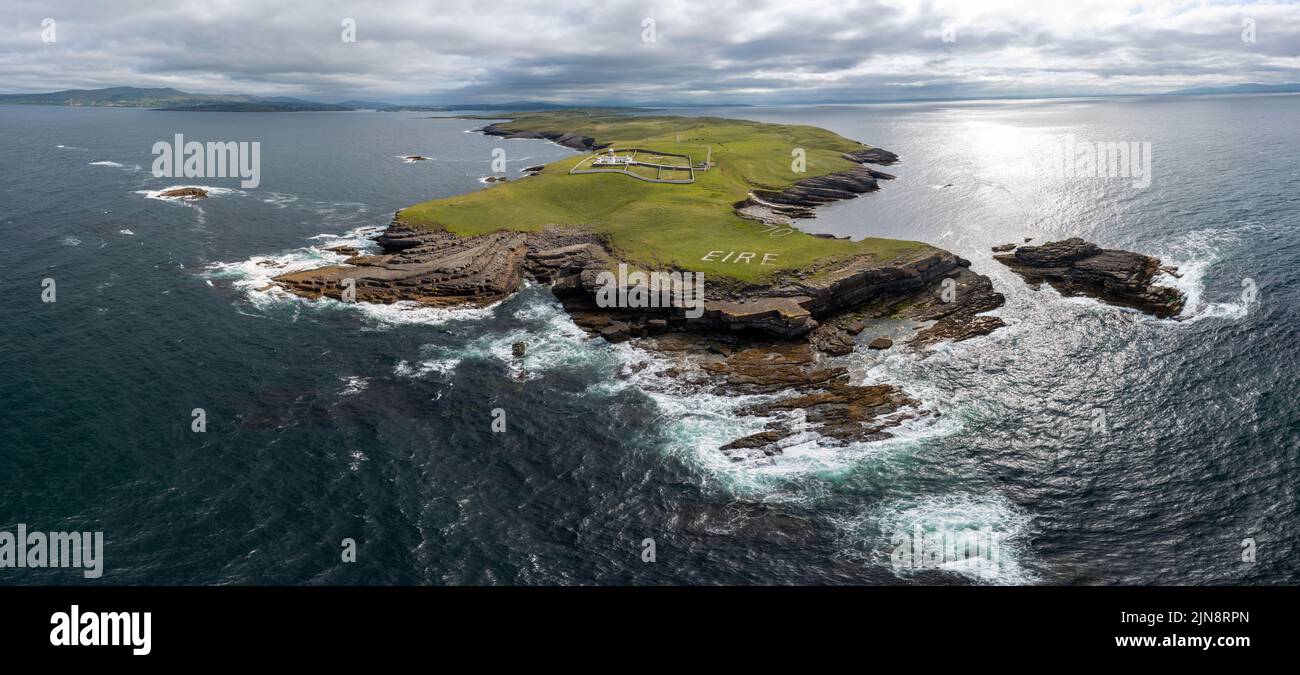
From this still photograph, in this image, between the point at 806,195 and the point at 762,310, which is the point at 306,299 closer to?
the point at 762,310

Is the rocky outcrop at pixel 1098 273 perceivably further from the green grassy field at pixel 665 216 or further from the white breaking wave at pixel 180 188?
the white breaking wave at pixel 180 188

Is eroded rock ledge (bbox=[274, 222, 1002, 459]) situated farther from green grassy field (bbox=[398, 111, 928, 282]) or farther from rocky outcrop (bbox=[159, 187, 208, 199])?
rocky outcrop (bbox=[159, 187, 208, 199])

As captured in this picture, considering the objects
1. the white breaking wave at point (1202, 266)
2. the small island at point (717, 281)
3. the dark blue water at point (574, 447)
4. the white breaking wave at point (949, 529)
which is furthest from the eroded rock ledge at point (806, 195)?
the white breaking wave at point (949, 529)

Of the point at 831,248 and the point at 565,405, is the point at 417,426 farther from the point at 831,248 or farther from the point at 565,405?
the point at 831,248

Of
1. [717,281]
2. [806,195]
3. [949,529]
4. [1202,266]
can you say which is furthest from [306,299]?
[1202,266]

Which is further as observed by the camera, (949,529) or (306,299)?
(306,299)

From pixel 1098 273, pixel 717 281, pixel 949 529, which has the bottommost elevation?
pixel 949 529
